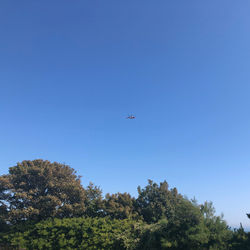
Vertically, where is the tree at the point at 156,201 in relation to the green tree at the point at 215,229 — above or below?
above

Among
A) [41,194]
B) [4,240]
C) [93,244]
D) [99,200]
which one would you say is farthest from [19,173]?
[93,244]

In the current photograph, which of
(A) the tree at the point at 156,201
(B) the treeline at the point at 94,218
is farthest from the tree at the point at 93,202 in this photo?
(A) the tree at the point at 156,201

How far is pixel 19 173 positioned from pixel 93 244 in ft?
48.5

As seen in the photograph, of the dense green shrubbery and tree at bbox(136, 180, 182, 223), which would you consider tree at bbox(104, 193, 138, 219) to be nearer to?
tree at bbox(136, 180, 182, 223)

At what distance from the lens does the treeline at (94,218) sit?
41.7ft

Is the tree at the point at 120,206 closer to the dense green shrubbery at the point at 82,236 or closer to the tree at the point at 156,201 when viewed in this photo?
the tree at the point at 156,201

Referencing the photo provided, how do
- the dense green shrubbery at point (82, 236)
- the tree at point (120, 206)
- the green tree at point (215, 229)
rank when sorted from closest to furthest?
the green tree at point (215, 229)
the dense green shrubbery at point (82, 236)
the tree at point (120, 206)

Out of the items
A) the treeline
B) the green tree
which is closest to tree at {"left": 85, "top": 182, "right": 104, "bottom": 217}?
the treeline

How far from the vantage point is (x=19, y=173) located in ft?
79.9

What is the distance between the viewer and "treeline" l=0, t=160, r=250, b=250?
41.7ft

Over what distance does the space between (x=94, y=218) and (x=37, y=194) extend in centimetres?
960

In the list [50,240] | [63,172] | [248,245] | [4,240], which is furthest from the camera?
[63,172]

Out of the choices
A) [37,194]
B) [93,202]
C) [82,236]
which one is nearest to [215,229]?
[82,236]

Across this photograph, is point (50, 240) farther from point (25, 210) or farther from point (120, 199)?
point (120, 199)
